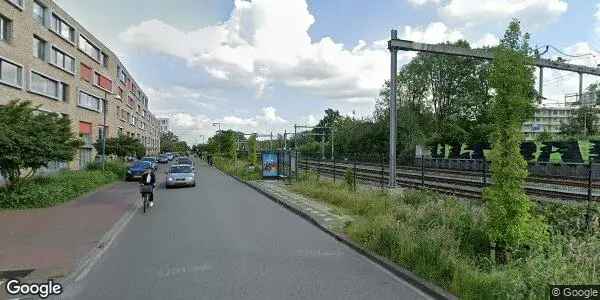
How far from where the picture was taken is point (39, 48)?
3347 cm

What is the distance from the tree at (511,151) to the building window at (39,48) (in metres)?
34.6

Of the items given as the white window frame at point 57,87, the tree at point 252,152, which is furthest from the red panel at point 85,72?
the tree at point 252,152

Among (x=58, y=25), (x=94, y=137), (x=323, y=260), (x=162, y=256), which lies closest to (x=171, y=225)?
(x=162, y=256)

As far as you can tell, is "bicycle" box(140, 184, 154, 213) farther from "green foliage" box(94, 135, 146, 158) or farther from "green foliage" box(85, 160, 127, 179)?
"green foliage" box(94, 135, 146, 158)

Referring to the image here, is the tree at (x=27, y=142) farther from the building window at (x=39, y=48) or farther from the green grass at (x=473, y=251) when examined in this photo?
the building window at (x=39, y=48)

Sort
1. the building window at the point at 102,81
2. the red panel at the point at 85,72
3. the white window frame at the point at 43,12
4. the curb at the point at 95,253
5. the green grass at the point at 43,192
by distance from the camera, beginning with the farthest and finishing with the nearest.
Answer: the building window at the point at 102,81
the red panel at the point at 85,72
the white window frame at the point at 43,12
the green grass at the point at 43,192
the curb at the point at 95,253

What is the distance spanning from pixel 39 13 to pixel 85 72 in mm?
12342

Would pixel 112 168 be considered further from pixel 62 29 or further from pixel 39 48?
pixel 62 29

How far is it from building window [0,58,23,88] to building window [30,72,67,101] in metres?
1.60

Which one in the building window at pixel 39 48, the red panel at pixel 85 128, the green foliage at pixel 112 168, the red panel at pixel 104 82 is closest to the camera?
the green foliage at pixel 112 168

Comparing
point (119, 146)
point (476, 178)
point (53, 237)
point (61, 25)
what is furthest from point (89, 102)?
point (53, 237)

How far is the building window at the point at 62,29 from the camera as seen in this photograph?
36.0 meters

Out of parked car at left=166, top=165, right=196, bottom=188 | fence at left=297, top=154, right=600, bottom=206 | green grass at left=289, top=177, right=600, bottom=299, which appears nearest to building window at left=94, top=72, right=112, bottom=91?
fence at left=297, top=154, right=600, bottom=206

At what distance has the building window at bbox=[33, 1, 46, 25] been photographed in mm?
32125
